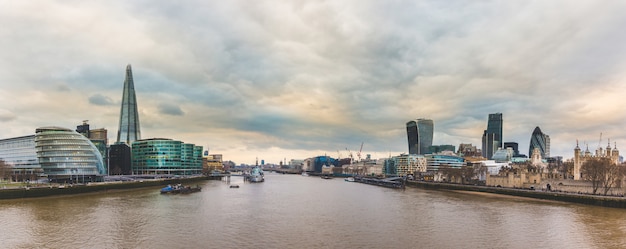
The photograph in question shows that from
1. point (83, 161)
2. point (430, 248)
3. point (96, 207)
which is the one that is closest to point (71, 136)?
point (83, 161)

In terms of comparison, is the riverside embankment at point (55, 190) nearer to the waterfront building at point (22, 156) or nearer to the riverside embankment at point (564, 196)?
the waterfront building at point (22, 156)

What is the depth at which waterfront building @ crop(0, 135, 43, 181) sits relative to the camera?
360 feet

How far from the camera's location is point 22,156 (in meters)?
114

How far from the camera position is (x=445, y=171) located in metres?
148

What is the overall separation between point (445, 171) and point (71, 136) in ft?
400

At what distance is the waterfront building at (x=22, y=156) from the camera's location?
110 metres

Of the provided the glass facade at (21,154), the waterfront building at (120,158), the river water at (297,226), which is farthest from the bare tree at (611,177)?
the waterfront building at (120,158)

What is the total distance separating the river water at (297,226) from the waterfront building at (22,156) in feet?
196

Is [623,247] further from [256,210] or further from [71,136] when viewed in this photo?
[71,136]

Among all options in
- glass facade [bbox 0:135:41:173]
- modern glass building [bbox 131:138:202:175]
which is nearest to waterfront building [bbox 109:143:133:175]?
modern glass building [bbox 131:138:202:175]

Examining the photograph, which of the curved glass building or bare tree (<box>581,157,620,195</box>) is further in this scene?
A: the curved glass building

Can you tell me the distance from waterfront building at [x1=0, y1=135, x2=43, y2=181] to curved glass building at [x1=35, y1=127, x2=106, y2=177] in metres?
7.07

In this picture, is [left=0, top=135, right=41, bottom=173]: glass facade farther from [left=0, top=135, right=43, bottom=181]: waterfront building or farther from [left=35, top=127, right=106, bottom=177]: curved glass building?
[left=35, top=127, right=106, bottom=177]: curved glass building

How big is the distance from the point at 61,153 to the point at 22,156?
2341cm
